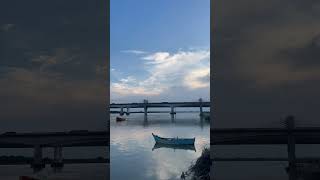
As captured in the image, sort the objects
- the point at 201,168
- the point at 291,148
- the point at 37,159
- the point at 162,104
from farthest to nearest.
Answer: the point at 162,104
the point at 201,168
the point at 37,159
the point at 291,148

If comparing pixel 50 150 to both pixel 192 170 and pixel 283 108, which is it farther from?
pixel 283 108

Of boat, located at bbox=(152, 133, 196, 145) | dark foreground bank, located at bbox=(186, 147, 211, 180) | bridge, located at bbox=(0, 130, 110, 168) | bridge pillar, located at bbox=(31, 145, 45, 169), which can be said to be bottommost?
dark foreground bank, located at bbox=(186, 147, 211, 180)

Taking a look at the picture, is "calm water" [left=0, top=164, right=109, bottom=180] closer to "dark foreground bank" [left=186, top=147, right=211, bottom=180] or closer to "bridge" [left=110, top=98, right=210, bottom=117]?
"bridge" [left=110, top=98, right=210, bottom=117]

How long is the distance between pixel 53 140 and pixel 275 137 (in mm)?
2281

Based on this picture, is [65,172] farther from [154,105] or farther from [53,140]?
[154,105]

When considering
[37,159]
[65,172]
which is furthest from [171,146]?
[37,159]

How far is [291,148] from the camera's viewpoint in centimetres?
449

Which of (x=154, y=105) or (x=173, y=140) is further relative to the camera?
(x=173, y=140)

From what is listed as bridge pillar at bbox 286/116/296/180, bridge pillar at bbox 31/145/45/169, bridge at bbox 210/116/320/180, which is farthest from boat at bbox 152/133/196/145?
bridge pillar at bbox 31/145/45/169

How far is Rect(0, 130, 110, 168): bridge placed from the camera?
458cm

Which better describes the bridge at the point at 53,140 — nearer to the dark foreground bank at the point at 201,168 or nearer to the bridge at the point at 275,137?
the dark foreground bank at the point at 201,168

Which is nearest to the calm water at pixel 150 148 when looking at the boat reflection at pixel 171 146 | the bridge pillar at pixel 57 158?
the boat reflection at pixel 171 146

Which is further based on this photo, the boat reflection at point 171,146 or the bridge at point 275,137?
the boat reflection at point 171,146

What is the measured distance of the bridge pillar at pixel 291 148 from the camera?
4.45m
